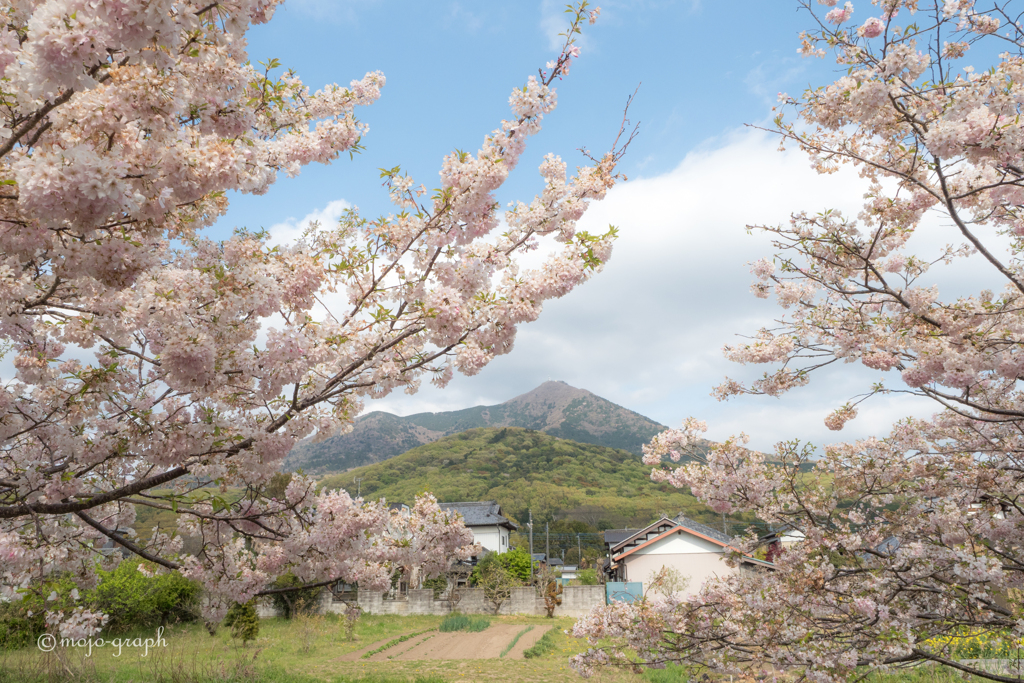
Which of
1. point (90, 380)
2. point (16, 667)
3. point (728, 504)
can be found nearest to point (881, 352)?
point (728, 504)

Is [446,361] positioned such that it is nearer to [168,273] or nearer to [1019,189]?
[168,273]

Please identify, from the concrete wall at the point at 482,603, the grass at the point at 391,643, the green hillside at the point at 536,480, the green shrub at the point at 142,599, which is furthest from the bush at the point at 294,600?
the green hillside at the point at 536,480

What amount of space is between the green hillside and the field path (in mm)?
28629

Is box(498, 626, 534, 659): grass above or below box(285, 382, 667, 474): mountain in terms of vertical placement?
below

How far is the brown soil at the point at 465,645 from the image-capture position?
1440cm

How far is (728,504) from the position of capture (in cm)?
695

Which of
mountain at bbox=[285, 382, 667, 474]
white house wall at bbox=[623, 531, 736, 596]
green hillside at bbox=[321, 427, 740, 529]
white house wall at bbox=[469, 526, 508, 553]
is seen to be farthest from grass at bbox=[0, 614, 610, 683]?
mountain at bbox=[285, 382, 667, 474]

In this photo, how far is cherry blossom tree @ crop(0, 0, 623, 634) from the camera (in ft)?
7.60

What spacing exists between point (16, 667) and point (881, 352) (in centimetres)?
1366

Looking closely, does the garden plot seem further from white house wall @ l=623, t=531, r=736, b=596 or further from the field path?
white house wall @ l=623, t=531, r=736, b=596

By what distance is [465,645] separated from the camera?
16125 mm

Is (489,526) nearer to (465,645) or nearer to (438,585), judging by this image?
(438,585)

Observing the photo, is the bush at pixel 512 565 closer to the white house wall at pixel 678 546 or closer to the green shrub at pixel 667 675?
the white house wall at pixel 678 546

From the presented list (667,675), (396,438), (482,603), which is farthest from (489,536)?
(396,438)
